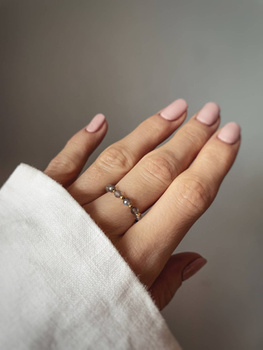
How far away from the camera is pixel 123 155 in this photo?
582mm

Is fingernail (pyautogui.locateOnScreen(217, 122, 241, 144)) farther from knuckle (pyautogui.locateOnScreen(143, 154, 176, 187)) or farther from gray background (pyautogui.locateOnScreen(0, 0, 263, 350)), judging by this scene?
gray background (pyautogui.locateOnScreen(0, 0, 263, 350))

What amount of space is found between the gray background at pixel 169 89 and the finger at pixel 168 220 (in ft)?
1.23

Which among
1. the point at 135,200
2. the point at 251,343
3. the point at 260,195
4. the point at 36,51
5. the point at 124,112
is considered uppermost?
the point at 36,51

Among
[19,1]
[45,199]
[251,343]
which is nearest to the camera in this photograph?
[45,199]

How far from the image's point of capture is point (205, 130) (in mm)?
570

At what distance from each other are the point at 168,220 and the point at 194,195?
50 mm

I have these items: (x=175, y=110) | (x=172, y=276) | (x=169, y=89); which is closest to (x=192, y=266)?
(x=172, y=276)

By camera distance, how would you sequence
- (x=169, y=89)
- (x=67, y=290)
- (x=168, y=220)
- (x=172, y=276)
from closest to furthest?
1. (x=67, y=290)
2. (x=168, y=220)
3. (x=172, y=276)
4. (x=169, y=89)

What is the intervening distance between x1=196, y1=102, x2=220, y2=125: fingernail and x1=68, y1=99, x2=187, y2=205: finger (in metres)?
0.04

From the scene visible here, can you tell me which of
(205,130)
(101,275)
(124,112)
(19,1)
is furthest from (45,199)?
(19,1)

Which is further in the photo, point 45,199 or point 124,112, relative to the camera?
point 124,112

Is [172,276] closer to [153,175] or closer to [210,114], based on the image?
[153,175]

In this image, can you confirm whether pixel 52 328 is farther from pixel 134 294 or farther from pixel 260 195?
pixel 260 195

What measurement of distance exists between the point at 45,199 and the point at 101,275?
128mm
